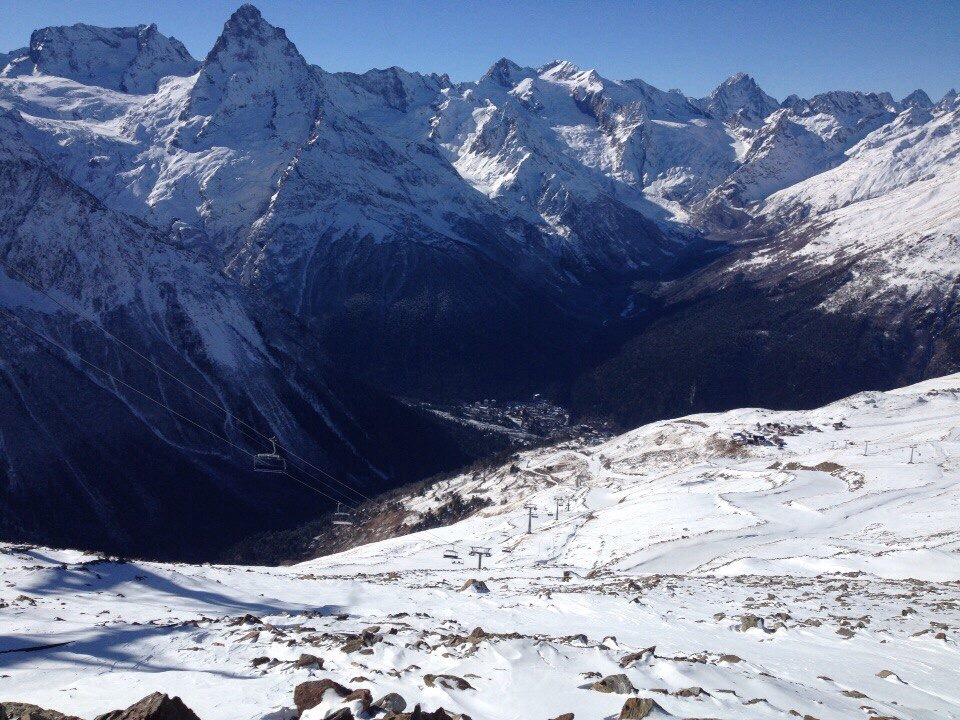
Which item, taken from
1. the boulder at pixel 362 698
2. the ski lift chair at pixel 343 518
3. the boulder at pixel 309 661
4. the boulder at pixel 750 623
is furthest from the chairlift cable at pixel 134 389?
the boulder at pixel 362 698

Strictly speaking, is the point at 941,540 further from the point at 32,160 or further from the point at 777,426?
the point at 32,160

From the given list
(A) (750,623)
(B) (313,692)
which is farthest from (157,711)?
(A) (750,623)

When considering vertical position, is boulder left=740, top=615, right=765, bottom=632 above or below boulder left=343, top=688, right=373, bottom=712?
below

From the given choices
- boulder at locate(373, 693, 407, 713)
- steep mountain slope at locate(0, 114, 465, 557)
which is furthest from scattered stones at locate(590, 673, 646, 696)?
steep mountain slope at locate(0, 114, 465, 557)

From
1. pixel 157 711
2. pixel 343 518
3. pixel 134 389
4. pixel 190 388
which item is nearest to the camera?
pixel 157 711

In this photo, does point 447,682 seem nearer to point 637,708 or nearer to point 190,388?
point 637,708

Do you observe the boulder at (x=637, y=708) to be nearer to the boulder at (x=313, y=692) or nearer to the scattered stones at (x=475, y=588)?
the boulder at (x=313, y=692)

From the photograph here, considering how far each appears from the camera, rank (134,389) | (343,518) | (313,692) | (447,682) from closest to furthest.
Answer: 1. (313,692)
2. (447,682)
3. (343,518)
4. (134,389)

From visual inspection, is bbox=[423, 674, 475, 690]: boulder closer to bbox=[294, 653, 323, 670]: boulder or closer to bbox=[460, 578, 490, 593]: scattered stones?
bbox=[294, 653, 323, 670]: boulder
